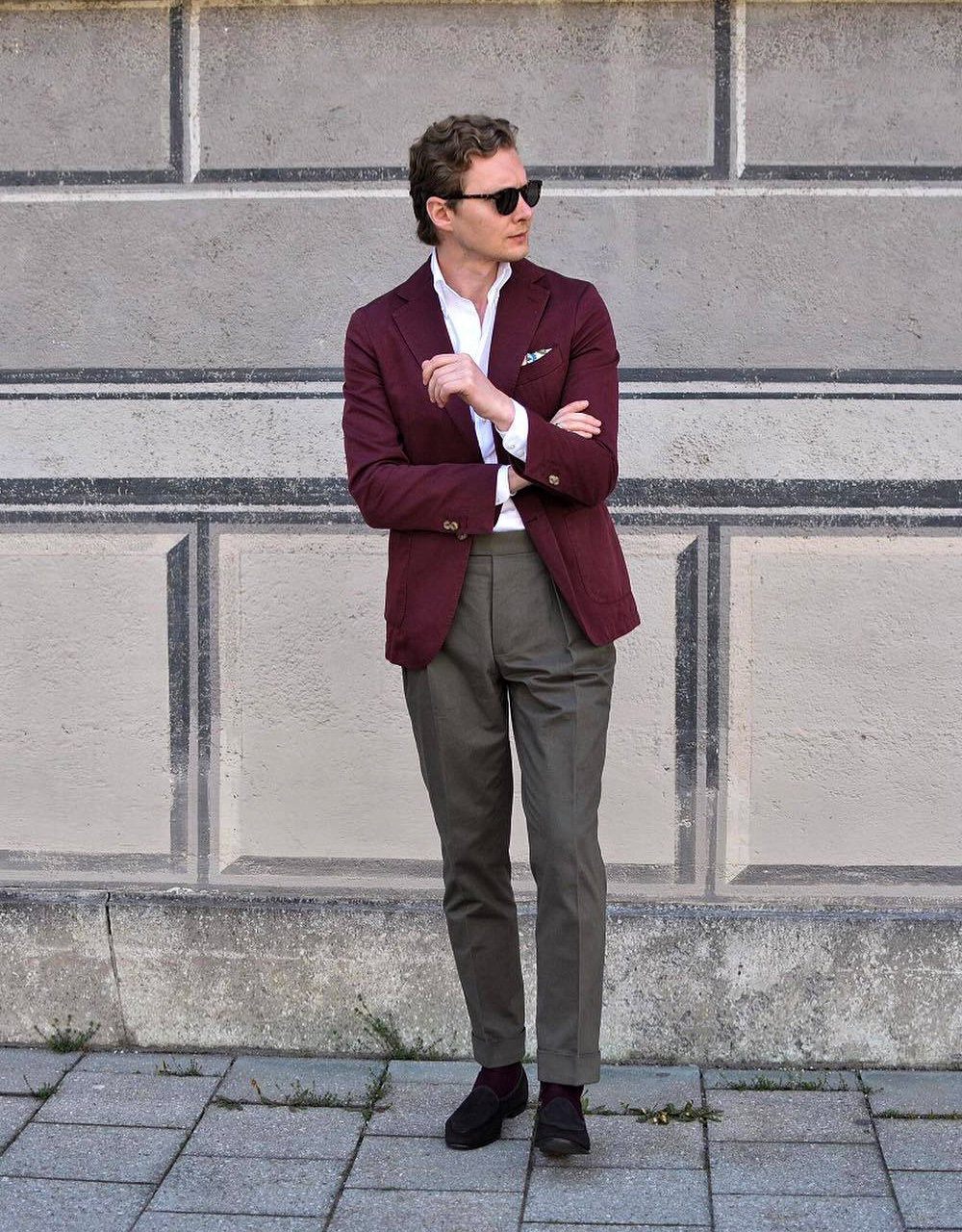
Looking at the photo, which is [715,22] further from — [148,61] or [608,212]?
[148,61]

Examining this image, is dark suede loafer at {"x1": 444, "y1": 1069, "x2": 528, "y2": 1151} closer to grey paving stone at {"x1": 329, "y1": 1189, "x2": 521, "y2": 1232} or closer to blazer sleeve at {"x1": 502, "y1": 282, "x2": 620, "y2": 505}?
grey paving stone at {"x1": 329, "y1": 1189, "x2": 521, "y2": 1232}

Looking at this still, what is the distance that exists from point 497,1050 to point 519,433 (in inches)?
53.4

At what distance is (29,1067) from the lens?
428 cm

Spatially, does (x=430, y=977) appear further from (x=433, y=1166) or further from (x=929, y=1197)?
(x=929, y=1197)

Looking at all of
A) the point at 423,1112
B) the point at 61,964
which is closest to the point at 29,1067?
the point at 61,964

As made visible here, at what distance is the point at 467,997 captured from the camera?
371 cm

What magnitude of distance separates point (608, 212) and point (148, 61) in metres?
1.24

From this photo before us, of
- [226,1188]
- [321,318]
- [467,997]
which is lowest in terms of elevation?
[226,1188]

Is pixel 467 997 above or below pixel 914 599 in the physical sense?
below

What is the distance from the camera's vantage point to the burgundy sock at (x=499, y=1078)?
3.71 meters

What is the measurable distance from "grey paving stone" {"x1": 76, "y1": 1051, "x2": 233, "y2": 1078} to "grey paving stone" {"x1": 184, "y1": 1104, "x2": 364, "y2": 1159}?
31cm

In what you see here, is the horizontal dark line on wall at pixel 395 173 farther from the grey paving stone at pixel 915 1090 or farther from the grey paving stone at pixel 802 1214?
the grey paving stone at pixel 802 1214

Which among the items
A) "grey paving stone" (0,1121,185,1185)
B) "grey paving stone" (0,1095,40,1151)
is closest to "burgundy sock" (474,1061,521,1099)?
"grey paving stone" (0,1121,185,1185)

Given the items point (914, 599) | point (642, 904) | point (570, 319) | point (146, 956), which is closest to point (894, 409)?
point (914, 599)
